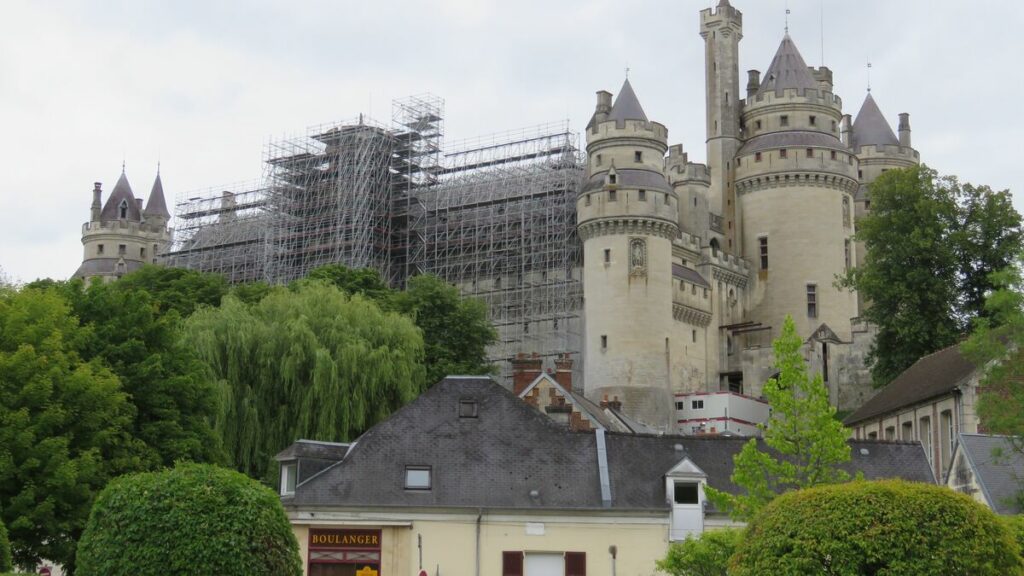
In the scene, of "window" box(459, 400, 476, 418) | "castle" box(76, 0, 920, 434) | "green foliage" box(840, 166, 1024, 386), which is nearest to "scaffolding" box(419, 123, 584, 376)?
"castle" box(76, 0, 920, 434)

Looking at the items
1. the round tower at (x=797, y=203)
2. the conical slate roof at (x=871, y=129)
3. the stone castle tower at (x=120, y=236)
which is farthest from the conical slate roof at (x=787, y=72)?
the stone castle tower at (x=120, y=236)

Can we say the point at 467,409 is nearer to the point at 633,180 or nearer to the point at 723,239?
the point at 633,180

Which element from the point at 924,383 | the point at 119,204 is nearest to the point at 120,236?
Result: the point at 119,204

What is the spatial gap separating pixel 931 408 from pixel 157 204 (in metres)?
78.1

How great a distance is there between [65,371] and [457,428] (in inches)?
366

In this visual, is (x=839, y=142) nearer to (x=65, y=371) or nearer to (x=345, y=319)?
(x=345, y=319)

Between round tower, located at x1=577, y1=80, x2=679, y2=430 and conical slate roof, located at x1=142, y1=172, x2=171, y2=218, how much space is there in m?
45.3

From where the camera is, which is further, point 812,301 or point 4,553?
point 812,301

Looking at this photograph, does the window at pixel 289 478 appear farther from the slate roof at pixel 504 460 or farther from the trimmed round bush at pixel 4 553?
the trimmed round bush at pixel 4 553

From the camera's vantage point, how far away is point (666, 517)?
1388 inches

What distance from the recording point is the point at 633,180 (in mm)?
76750

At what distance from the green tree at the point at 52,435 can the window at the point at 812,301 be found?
55.2 meters

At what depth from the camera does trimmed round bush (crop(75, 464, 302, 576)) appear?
841 inches

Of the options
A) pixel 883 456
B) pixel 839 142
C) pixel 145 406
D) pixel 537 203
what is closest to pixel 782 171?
pixel 839 142
